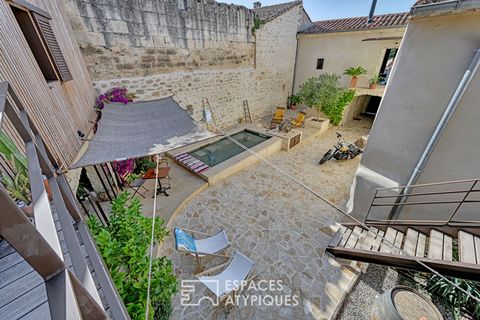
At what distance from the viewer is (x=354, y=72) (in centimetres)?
1016

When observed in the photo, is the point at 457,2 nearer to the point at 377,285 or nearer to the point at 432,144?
the point at 432,144

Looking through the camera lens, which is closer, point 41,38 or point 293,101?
point 41,38

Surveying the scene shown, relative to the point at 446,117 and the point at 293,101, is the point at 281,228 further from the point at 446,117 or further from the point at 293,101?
the point at 293,101

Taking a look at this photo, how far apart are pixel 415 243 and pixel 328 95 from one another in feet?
26.8

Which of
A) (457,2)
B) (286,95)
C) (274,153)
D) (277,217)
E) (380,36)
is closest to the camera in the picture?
(457,2)

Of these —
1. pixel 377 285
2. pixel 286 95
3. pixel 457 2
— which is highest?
pixel 457 2

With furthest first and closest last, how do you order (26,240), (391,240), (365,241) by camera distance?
1. (365,241)
2. (391,240)
3. (26,240)

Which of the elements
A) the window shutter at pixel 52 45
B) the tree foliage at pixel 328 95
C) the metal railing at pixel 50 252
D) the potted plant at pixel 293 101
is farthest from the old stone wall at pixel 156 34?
the metal railing at pixel 50 252

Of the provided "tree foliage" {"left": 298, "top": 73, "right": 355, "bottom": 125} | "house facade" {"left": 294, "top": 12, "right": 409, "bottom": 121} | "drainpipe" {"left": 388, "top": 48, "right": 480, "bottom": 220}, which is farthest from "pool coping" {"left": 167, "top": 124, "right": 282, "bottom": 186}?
"house facade" {"left": 294, "top": 12, "right": 409, "bottom": 121}

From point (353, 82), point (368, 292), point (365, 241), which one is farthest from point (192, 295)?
point (353, 82)

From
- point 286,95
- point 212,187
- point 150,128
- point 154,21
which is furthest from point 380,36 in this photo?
point 150,128

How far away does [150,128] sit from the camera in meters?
4.57

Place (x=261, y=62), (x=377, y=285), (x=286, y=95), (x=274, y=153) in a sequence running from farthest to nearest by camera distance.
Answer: (x=286, y=95)
(x=261, y=62)
(x=274, y=153)
(x=377, y=285)

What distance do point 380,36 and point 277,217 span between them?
34.5 feet
